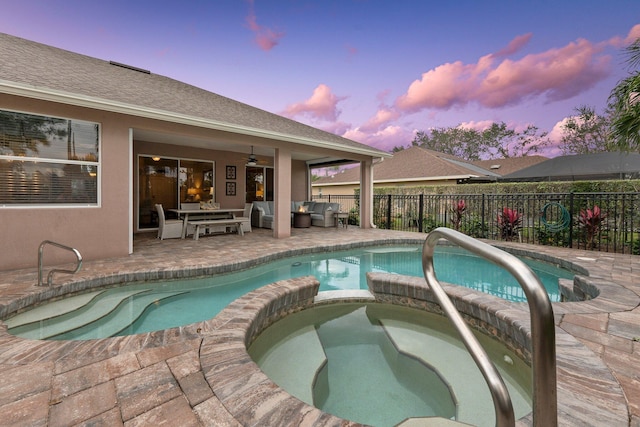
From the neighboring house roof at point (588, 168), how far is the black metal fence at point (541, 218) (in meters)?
1.29

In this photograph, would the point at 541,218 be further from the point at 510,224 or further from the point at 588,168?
the point at 588,168

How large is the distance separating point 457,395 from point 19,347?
3.49 meters

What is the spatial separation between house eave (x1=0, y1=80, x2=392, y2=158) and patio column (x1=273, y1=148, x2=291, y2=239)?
567mm

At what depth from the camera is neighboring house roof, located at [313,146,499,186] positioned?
49.2 ft

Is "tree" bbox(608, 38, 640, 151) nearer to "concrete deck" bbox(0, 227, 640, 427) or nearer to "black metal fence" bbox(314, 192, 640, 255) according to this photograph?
"black metal fence" bbox(314, 192, 640, 255)

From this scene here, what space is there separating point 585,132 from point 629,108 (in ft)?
75.5

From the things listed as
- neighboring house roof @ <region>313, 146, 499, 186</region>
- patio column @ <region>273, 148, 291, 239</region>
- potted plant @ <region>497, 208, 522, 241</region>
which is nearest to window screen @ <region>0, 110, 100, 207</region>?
patio column @ <region>273, 148, 291, 239</region>

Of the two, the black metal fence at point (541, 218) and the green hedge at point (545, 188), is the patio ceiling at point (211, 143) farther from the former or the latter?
the green hedge at point (545, 188)

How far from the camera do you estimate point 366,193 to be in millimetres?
10758

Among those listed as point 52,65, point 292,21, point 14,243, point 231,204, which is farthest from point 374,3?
point 14,243

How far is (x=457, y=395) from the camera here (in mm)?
2180

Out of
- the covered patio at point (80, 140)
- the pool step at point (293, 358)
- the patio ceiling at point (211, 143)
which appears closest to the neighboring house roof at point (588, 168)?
the patio ceiling at point (211, 143)

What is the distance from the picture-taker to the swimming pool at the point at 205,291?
324 cm

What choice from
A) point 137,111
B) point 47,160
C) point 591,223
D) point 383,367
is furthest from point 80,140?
point 591,223
